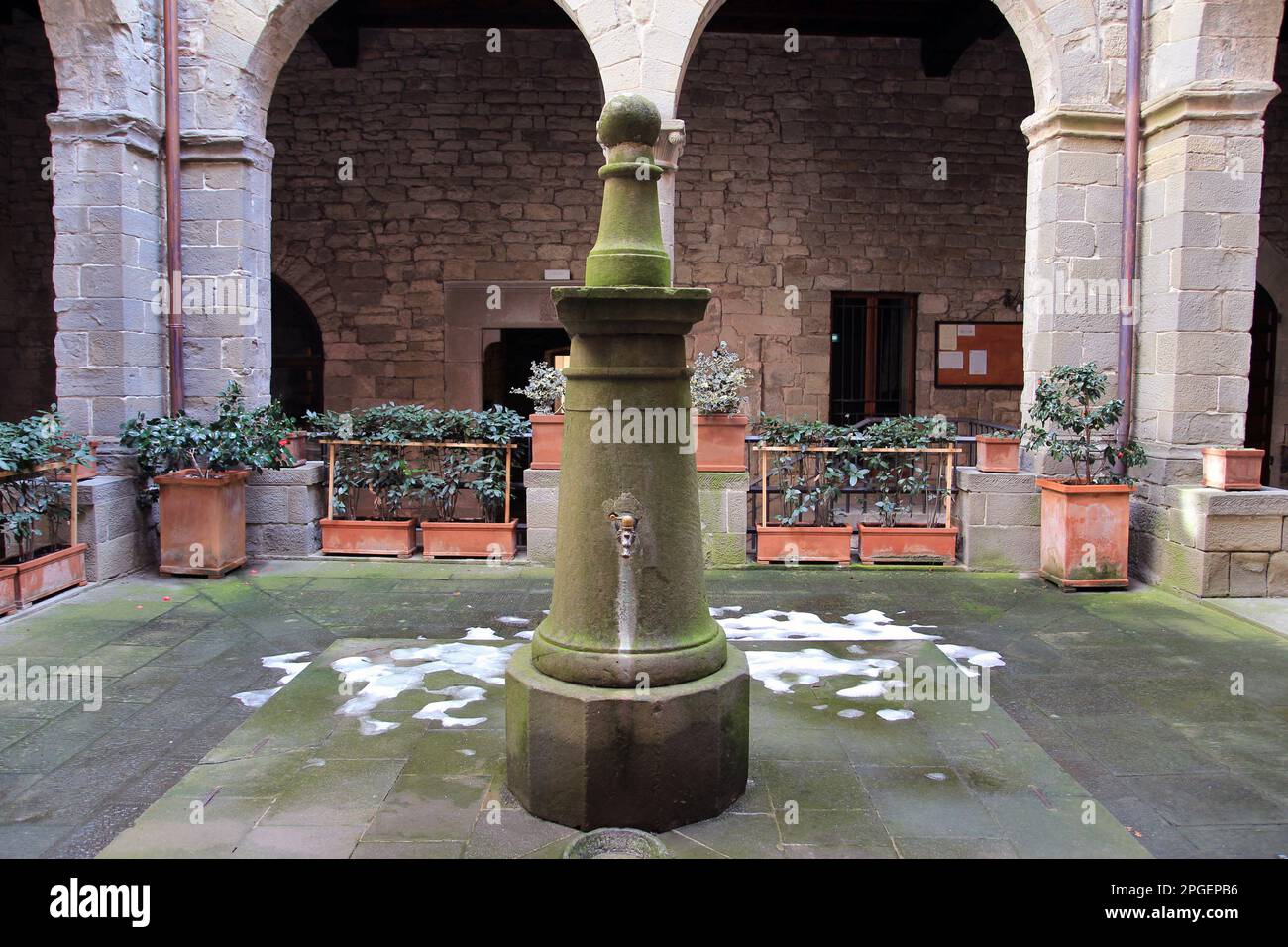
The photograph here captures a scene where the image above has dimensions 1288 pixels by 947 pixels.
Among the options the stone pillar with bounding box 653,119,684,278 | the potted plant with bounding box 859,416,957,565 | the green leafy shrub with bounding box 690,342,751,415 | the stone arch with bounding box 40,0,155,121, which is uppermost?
the stone arch with bounding box 40,0,155,121

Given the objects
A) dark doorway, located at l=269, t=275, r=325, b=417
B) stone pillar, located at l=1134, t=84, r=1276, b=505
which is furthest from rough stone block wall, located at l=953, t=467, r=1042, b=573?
dark doorway, located at l=269, t=275, r=325, b=417

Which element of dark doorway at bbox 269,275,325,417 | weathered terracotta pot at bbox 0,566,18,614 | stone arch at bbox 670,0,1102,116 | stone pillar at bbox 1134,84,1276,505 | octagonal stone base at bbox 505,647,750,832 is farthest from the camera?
dark doorway at bbox 269,275,325,417

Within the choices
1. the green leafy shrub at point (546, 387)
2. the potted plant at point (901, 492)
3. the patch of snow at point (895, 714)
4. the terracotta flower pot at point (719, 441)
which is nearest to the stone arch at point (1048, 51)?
the green leafy shrub at point (546, 387)

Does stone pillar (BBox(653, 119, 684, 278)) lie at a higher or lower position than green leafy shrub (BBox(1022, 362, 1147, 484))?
higher

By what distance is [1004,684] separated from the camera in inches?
147

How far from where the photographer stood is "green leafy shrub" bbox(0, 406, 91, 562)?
4676mm

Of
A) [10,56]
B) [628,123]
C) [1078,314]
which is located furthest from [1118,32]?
[10,56]

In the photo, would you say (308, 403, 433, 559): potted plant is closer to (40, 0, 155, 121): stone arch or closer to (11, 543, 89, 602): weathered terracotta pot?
(11, 543, 89, 602): weathered terracotta pot

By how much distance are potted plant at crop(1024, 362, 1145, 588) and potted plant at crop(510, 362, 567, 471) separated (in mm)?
2770

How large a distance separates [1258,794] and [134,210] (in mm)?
6028

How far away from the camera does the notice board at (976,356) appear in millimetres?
Result: 9461

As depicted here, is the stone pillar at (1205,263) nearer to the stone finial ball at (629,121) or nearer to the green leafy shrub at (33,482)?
the stone finial ball at (629,121)

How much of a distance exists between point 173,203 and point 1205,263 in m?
5.97

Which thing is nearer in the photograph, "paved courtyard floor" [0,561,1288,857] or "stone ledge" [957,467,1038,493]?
"paved courtyard floor" [0,561,1288,857]
